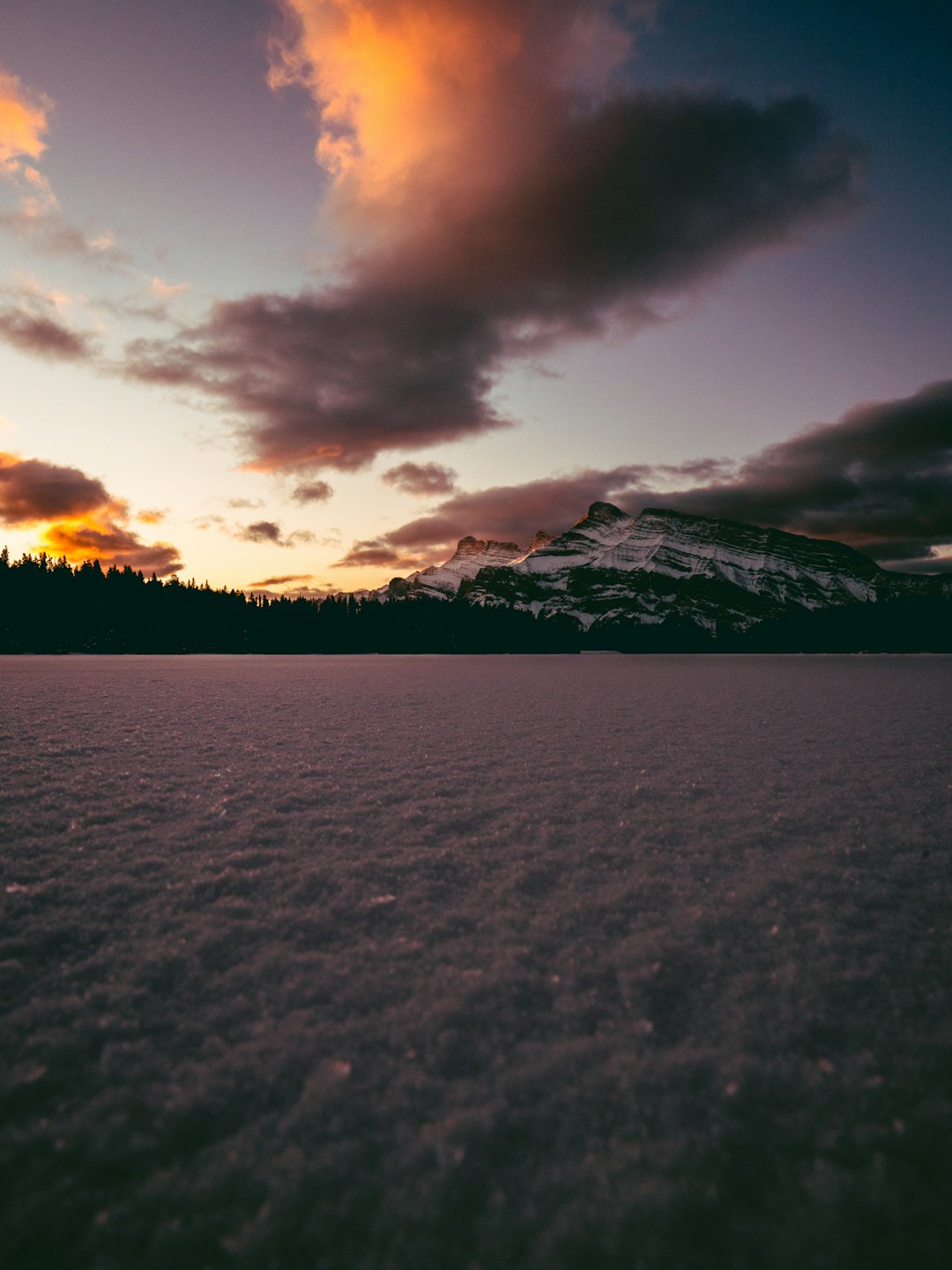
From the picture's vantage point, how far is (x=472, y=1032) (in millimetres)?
3447

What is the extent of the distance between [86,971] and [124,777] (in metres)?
5.68

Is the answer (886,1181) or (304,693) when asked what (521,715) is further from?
(886,1181)

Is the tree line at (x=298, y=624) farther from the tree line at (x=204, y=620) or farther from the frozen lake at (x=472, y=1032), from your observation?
the frozen lake at (x=472, y=1032)

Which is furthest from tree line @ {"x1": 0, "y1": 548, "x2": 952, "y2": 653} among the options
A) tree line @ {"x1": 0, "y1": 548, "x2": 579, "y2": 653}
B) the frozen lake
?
the frozen lake

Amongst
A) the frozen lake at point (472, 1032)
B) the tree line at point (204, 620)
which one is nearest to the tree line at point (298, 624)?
the tree line at point (204, 620)

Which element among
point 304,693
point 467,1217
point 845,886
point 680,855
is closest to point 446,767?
point 680,855

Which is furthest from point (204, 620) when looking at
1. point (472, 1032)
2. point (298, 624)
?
point (472, 1032)

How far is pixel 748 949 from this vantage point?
14.2 ft

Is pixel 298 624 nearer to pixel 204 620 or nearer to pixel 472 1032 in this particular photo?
pixel 204 620

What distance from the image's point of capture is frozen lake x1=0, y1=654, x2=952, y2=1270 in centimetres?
236

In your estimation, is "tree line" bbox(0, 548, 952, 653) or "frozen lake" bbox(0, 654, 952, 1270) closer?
"frozen lake" bbox(0, 654, 952, 1270)

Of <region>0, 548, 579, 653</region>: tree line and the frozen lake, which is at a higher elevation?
<region>0, 548, 579, 653</region>: tree line

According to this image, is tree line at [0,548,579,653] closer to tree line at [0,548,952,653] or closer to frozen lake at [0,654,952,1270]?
tree line at [0,548,952,653]

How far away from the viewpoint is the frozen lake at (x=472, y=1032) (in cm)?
236
